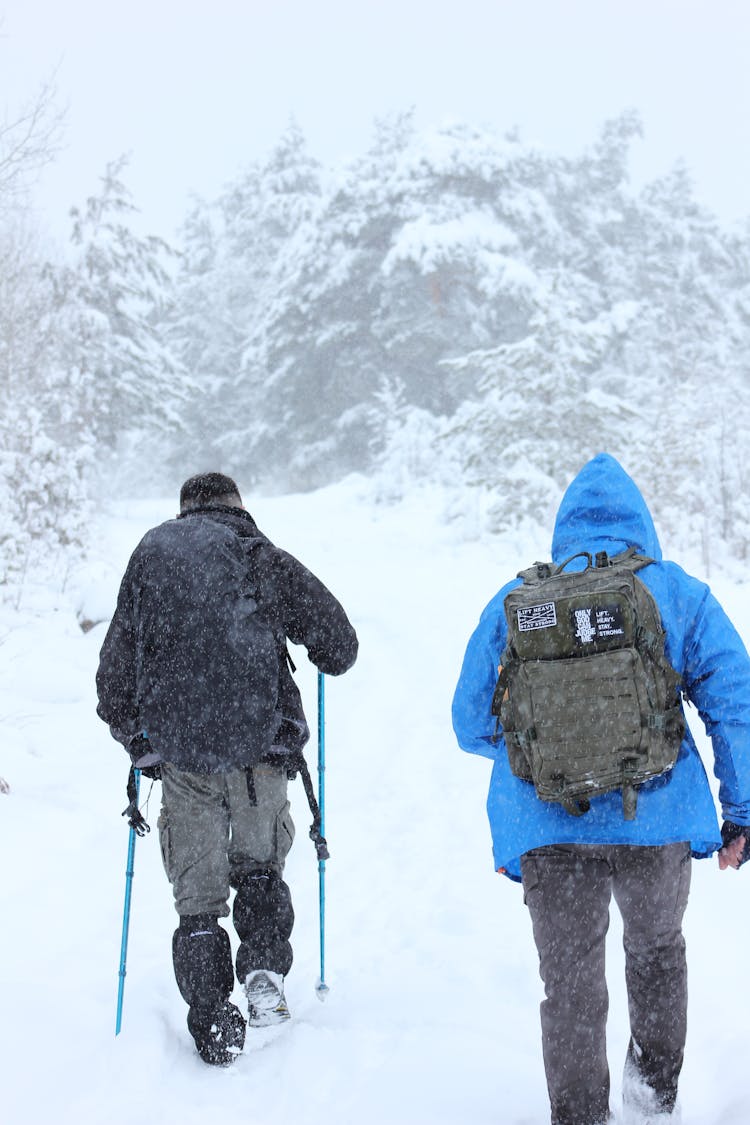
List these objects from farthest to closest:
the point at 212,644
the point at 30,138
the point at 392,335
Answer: the point at 392,335 < the point at 30,138 < the point at 212,644

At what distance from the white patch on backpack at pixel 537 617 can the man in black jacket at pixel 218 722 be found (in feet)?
3.96

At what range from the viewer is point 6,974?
3746 millimetres

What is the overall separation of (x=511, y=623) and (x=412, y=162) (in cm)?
2877

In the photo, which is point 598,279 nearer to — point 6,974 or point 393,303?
point 393,303

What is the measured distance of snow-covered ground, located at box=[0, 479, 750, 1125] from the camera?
3.03 meters

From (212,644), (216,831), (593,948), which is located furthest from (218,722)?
(593,948)

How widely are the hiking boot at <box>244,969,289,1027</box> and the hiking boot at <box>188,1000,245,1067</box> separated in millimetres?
160

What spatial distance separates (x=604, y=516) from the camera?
2691mm

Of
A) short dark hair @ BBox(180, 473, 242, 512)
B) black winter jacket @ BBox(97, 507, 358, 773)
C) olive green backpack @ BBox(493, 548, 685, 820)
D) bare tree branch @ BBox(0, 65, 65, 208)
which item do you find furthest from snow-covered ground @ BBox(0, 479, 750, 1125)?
bare tree branch @ BBox(0, 65, 65, 208)

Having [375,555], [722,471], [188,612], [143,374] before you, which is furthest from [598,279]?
[188,612]

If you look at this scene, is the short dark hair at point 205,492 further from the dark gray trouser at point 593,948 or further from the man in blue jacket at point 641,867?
the dark gray trouser at point 593,948

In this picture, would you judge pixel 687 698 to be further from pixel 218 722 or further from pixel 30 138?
pixel 30 138

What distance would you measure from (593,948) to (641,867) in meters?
0.25

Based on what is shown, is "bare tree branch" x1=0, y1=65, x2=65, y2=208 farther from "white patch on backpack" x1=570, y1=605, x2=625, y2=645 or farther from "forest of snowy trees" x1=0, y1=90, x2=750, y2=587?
"white patch on backpack" x1=570, y1=605, x2=625, y2=645
